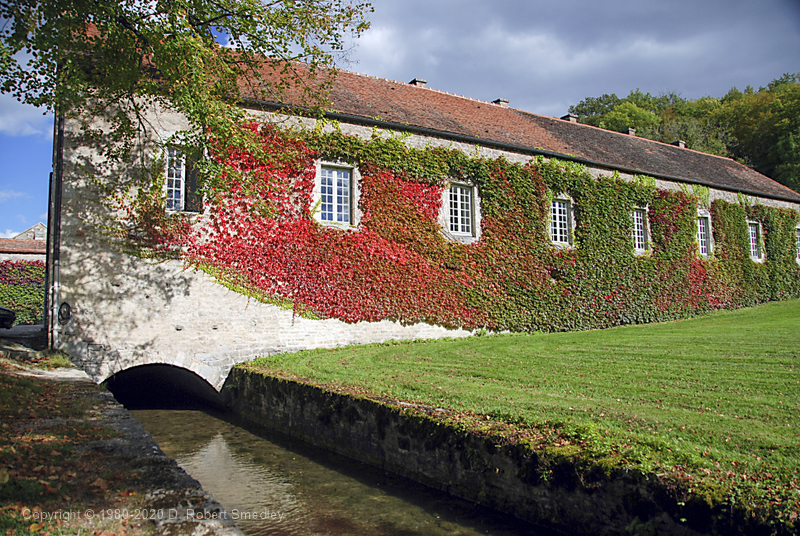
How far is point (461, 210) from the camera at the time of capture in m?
16.7

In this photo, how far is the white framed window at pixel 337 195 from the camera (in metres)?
14.2

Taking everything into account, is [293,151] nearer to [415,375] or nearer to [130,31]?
[130,31]

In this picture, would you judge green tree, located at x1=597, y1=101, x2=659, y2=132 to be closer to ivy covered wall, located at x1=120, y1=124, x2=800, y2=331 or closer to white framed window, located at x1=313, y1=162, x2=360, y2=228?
ivy covered wall, located at x1=120, y1=124, x2=800, y2=331

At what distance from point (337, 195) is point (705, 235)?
17.6m

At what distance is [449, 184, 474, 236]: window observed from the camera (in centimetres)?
1645

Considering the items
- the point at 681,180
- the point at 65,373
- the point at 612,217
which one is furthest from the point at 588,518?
the point at 681,180

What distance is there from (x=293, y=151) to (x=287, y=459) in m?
8.12

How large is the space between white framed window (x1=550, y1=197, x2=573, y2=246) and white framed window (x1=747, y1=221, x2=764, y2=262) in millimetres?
11731

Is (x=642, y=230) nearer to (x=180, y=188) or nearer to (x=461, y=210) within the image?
(x=461, y=210)

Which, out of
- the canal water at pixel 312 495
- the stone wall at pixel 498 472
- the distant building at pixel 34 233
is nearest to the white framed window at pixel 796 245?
the stone wall at pixel 498 472

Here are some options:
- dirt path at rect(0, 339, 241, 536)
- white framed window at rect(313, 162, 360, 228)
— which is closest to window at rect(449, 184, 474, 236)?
white framed window at rect(313, 162, 360, 228)

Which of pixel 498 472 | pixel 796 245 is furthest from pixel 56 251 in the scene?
pixel 796 245

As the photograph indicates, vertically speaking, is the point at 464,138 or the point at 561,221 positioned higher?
the point at 464,138

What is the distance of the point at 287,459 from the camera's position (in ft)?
27.0
